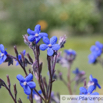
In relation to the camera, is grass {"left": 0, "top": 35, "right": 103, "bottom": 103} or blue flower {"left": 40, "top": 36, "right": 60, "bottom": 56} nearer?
blue flower {"left": 40, "top": 36, "right": 60, "bottom": 56}

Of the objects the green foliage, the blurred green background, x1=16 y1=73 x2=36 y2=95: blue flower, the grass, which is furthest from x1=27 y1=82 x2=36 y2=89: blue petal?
the green foliage

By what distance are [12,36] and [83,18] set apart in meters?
3.44

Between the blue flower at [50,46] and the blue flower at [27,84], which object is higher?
the blue flower at [50,46]

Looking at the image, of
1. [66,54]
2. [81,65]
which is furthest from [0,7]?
[66,54]

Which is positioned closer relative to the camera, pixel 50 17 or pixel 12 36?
pixel 12 36

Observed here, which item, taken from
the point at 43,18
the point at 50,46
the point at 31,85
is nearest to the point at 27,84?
the point at 31,85

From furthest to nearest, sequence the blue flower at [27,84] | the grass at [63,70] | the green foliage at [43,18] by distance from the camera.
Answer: the green foliage at [43,18] → the grass at [63,70] → the blue flower at [27,84]

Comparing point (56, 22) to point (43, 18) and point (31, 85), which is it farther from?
point (31, 85)

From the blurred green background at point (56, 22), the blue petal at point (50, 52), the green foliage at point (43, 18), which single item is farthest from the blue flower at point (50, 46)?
the green foliage at point (43, 18)

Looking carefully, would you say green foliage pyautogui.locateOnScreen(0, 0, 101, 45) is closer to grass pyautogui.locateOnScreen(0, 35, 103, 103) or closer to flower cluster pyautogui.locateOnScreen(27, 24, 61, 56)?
grass pyautogui.locateOnScreen(0, 35, 103, 103)

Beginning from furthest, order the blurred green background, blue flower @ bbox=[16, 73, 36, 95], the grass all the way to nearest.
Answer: the blurred green background, the grass, blue flower @ bbox=[16, 73, 36, 95]

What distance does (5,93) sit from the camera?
3.34m

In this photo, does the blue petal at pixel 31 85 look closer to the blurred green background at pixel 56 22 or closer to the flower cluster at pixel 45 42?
the flower cluster at pixel 45 42

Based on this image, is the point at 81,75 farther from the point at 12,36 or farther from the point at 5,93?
the point at 12,36
